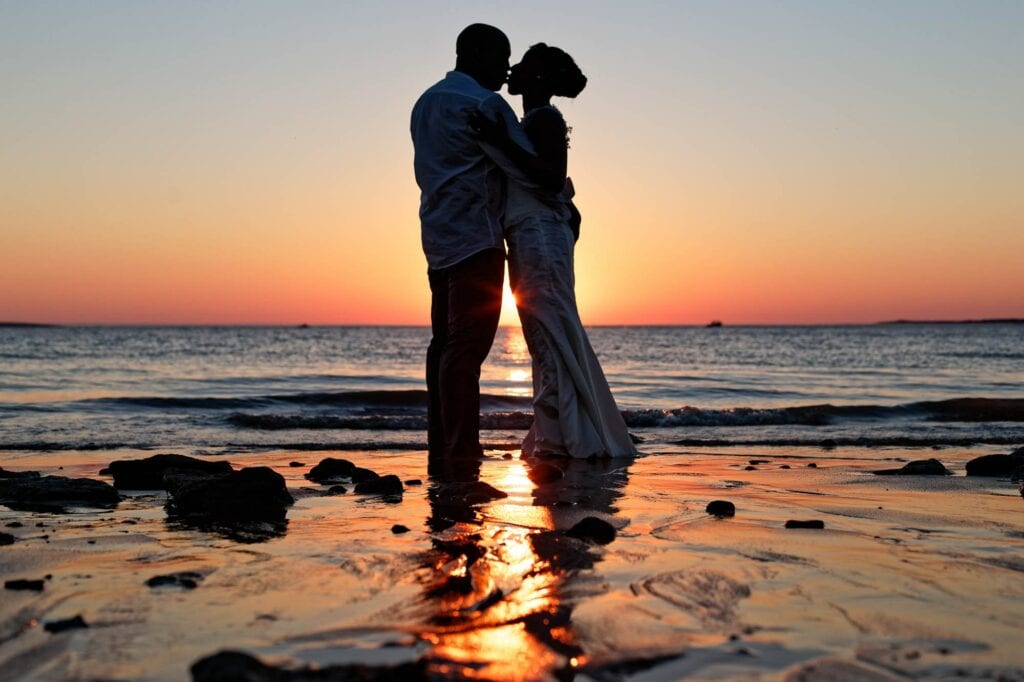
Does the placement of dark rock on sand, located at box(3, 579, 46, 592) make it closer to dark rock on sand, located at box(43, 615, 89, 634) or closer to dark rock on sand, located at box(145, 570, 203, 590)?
dark rock on sand, located at box(145, 570, 203, 590)

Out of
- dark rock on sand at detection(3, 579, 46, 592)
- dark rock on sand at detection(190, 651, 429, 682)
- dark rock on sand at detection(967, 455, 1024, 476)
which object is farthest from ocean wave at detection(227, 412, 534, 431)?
dark rock on sand at detection(190, 651, 429, 682)

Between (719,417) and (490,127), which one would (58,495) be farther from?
(719,417)

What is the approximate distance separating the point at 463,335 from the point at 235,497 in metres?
2.11

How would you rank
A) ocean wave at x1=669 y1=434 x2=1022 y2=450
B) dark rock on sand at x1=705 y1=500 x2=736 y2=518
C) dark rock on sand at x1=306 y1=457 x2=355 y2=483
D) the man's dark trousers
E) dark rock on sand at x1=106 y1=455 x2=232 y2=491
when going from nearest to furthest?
dark rock on sand at x1=705 y1=500 x2=736 y2=518
dark rock on sand at x1=106 y1=455 x2=232 y2=491
dark rock on sand at x1=306 y1=457 x2=355 y2=483
the man's dark trousers
ocean wave at x1=669 y1=434 x2=1022 y2=450

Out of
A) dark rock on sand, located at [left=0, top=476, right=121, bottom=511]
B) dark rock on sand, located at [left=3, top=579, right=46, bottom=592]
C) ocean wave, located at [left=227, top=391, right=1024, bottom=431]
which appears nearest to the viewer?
dark rock on sand, located at [left=3, top=579, right=46, bottom=592]

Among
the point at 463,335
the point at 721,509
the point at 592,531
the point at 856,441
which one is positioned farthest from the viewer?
the point at 856,441

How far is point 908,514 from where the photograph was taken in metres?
3.64

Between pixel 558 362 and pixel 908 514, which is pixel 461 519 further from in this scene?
pixel 558 362

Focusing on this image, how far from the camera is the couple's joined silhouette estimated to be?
216 inches

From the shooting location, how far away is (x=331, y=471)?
5230 mm

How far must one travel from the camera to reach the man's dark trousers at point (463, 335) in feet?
18.3

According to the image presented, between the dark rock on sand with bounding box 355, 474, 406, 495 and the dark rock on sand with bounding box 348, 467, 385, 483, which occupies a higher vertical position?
the dark rock on sand with bounding box 355, 474, 406, 495

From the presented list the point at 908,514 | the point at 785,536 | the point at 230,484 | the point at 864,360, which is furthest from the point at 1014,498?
the point at 864,360

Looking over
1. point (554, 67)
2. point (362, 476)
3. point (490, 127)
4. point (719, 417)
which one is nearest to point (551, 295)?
point (490, 127)
